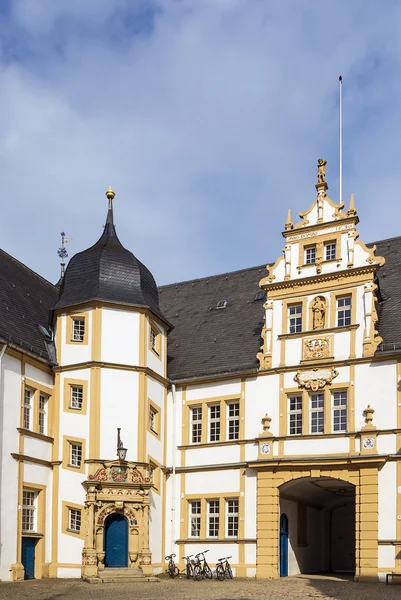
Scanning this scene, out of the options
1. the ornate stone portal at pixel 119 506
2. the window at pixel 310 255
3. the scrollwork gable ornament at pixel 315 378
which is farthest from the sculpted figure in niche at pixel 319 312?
the ornate stone portal at pixel 119 506

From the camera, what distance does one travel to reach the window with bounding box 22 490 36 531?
28531 millimetres

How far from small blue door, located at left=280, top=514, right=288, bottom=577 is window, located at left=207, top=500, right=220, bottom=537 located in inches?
87.3

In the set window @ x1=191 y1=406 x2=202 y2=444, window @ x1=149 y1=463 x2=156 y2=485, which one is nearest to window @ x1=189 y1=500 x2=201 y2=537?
window @ x1=149 y1=463 x2=156 y2=485

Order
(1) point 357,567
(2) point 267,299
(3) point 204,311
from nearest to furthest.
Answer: (1) point 357,567 < (2) point 267,299 < (3) point 204,311

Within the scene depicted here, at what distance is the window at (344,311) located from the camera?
99.5 feet

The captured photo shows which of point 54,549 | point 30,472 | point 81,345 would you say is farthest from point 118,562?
point 81,345

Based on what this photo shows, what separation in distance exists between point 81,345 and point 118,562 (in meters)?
7.25

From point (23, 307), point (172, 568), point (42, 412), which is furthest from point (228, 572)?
point (23, 307)

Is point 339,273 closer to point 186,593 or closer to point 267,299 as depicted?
point 267,299

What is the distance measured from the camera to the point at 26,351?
29016 mm

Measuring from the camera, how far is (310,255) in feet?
104

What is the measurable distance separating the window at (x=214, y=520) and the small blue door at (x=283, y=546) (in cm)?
222

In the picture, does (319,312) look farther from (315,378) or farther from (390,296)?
(390,296)

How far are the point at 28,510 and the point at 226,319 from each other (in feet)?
35.8
